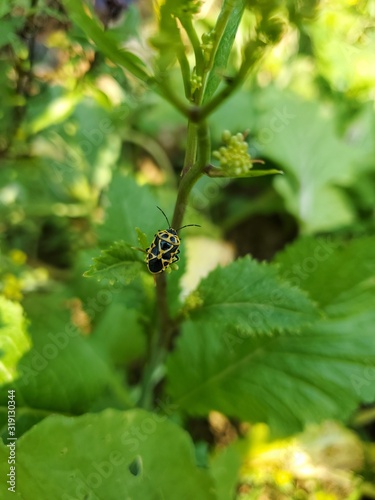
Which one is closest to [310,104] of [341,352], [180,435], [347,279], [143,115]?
[143,115]

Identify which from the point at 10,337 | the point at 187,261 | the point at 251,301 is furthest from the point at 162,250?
the point at 10,337

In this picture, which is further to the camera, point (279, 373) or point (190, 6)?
point (279, 373)

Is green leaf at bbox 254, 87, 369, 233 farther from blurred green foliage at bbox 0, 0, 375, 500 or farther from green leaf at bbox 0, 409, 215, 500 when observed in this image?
green leaf at bbox 0, 409, 215, 500

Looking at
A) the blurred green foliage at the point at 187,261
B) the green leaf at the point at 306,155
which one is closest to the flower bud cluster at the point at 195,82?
the blurred green foliage at the point at 187,261

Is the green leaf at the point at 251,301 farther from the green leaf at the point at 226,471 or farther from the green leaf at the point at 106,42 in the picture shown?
the green leaf at the point at 226,471

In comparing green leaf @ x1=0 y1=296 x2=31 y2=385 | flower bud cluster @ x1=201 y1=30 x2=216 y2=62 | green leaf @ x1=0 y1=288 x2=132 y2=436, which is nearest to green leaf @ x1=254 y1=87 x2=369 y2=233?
green leaf @ x1=0 y1=288 x2=132 y2=436

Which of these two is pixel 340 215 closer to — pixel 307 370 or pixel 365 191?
pixel 365 191

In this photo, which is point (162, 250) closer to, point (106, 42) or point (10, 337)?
point (106, 42)
